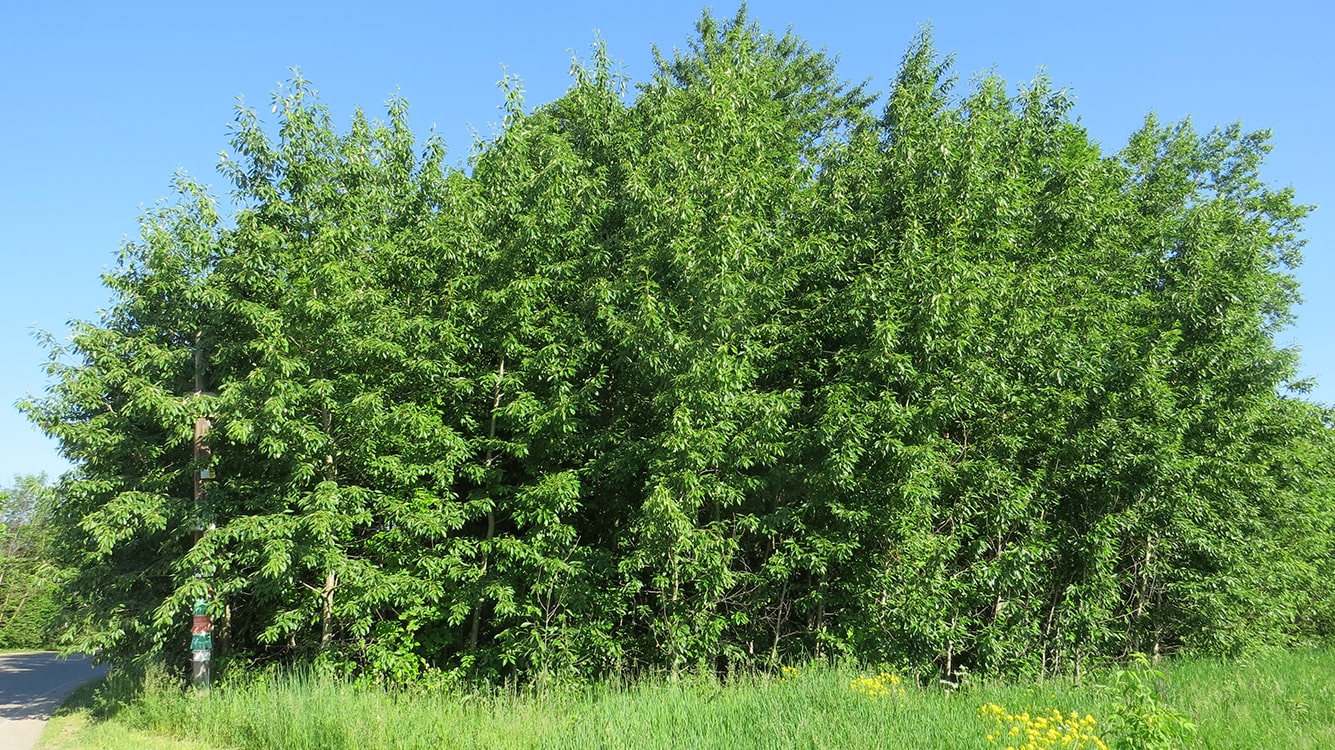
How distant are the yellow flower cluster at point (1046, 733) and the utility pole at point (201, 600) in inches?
377

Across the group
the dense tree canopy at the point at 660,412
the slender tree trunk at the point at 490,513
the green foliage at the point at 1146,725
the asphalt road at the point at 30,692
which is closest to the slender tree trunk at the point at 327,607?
the dense tree canopy at the point at 660,412

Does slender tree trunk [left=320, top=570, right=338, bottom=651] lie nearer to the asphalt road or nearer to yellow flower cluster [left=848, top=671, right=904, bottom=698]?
the asphalt road

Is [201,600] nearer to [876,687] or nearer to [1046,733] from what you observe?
[876,687]

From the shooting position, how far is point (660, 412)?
11.2m

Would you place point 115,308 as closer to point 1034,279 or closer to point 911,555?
point 911,555

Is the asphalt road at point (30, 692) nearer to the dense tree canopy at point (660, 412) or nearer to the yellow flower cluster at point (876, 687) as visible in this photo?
the dense tree canopy at point (660, 412)

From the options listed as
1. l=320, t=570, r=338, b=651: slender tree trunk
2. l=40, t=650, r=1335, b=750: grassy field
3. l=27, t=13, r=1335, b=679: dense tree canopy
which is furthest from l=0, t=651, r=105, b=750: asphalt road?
l=320, t=570, r=338, b=651: slender tree trunk

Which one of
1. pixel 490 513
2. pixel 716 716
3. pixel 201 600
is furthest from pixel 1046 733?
pixel 201 600

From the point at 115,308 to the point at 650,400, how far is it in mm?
8511

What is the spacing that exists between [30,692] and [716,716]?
1648cm

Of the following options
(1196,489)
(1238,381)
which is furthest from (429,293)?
(1238,381)

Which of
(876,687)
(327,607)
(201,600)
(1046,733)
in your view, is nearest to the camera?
(1046,733)

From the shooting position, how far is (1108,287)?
1436cm

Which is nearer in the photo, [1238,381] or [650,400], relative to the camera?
[650,400]
